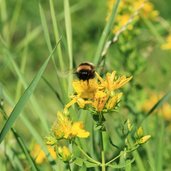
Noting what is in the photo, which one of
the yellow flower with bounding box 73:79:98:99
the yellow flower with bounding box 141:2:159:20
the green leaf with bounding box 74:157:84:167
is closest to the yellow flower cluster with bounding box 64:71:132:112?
the yellow flower with bounding box 73:79:98:99

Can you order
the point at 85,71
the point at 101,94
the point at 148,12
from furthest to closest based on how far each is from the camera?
the point at 148,12
the point at 85,71
the point at 101,94

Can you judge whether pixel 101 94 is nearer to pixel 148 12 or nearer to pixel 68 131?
pixel 68 131

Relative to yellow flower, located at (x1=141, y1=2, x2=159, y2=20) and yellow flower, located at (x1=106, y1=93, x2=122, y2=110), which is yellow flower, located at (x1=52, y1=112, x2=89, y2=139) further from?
yellow flower, located at (x1=141, y1=2, x2=159, y2=20)

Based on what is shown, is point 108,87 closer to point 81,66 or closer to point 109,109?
point 109,109

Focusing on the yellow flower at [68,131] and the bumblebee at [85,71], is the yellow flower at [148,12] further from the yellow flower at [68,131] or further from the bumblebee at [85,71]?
the yellow flower at [68,131]

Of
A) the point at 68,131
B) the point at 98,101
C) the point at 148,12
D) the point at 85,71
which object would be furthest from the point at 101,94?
the point at 148,12

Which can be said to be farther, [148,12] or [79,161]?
[148,12]
